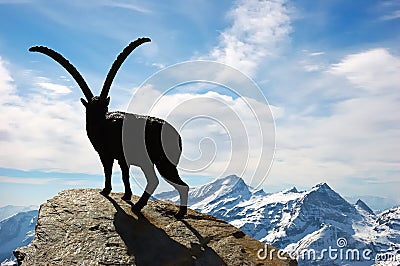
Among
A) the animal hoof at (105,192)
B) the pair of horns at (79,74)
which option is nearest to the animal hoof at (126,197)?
the animal hoof at (105,192)

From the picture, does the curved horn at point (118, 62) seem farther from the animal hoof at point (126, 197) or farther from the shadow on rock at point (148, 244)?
the shadow on rock at point (148, 244)

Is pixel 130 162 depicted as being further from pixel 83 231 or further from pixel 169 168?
pixel 83 231

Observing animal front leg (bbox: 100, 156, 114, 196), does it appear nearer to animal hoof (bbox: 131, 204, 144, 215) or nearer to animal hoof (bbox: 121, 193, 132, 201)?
animal hoof (bbox: 121, 193, 132, 201)

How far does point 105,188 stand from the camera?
1266 centimetres

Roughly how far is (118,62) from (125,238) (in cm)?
536

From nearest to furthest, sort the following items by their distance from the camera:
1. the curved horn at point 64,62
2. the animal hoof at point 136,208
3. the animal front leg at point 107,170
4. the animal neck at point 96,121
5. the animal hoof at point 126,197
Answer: the animal hoof at point 136,208, the animal neck at point 96,121, the animal front leg at point 107,170, the curved horn at point 64,62, the animal hoof at point 126,197

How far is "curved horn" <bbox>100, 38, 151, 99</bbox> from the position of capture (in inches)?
471

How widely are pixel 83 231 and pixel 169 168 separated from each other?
2.69 m

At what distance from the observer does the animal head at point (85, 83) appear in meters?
11.7

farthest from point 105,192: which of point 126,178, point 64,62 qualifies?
point 64,62

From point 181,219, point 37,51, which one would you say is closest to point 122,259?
point 181,219

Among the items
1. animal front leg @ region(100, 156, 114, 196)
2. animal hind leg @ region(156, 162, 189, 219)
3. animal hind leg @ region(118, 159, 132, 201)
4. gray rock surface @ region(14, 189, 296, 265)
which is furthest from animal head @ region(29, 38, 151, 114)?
gray rock surface @ region(14, 189, 296, 265)

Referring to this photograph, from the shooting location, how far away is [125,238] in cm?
968

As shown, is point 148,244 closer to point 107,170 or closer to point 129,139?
point 129,139
